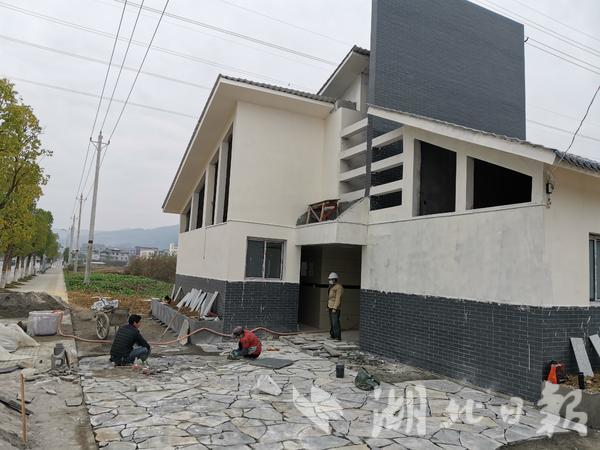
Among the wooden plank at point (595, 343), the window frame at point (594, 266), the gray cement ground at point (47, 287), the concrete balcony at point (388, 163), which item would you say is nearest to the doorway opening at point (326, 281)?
the concrete balcony at point (388, 163)

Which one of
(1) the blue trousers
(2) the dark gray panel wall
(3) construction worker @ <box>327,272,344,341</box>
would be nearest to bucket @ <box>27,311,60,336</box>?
(1) the blue trousers

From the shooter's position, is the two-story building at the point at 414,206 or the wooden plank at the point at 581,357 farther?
the two-story building at the point at 414,206

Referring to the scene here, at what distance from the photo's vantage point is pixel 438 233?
903 centimetres

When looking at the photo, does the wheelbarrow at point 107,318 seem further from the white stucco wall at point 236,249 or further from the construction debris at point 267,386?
the construction debris at point 267,386

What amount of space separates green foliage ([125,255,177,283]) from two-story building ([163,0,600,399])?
2613 centimetres

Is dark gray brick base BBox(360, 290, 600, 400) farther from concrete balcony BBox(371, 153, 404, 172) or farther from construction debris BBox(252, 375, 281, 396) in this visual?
construction debris BBox(252, 375, 281, 396)

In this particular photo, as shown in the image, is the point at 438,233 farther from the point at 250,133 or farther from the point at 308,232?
the point at 250,133

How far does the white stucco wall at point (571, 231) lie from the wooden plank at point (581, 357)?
0.64m

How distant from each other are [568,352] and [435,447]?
3.46m

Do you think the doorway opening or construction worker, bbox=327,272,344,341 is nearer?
construction worker, bbox=327,272,344,341

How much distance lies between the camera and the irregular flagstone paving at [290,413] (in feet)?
17.5

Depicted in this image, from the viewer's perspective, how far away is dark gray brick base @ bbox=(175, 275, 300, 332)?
12055 millimetres

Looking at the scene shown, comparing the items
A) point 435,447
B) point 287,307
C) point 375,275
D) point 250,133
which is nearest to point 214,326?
point 287,307

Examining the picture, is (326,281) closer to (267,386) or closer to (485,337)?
(485,337)
